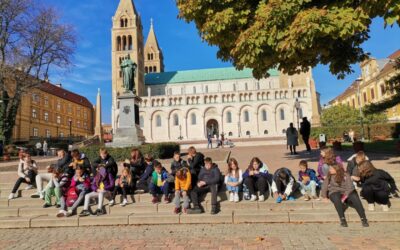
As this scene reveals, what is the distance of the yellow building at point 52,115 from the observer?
174 ft

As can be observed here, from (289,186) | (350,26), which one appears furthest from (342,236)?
(350,26)

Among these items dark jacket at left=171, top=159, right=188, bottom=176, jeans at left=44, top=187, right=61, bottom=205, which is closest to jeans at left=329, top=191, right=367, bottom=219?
dark jacket at left=171, top=159, right=188, bottom=176

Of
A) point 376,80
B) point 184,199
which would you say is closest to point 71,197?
point 184,199

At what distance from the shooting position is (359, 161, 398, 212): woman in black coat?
263 inches

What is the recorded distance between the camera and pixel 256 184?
25.7 feet

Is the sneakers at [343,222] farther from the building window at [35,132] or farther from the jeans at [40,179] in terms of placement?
the building window at [35,132]

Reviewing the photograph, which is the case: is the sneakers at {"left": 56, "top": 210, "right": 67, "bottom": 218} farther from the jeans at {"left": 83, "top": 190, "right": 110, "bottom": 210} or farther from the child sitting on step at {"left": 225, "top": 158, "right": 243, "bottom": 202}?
the child sitting on step at {"left": 225, "top": 158, "right": 243, "bottom": 202}

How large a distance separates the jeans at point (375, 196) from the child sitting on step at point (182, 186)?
3.86 m

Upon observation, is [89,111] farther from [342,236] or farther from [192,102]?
[342,236]

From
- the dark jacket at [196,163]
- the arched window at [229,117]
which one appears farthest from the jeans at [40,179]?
the arched window at [229,117]

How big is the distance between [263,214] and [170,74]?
270 feet

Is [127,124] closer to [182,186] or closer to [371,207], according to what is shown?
[182,186]

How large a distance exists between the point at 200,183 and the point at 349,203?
328 centimetres

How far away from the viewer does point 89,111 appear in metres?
80.8
